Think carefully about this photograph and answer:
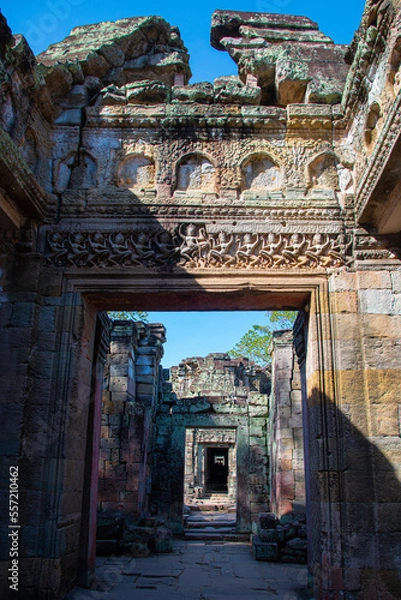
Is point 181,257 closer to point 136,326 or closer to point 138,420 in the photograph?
point 138,420

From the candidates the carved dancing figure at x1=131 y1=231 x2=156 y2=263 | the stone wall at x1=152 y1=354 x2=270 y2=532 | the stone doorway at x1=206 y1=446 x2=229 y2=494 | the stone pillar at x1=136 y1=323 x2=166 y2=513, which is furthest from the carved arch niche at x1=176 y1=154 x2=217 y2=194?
the stone doorway at x1=206 y1=446 x2=229 y2=494

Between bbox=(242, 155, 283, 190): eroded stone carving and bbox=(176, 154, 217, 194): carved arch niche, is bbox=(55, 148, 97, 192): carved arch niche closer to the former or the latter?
bbox=(176, 154, 217, 194): carved arch niche

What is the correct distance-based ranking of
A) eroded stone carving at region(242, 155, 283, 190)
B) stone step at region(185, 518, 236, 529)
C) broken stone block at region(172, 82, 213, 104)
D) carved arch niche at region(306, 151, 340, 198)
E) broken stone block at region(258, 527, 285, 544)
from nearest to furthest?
1. carved arch niche at region(306, 151, 340, 198)
2. eroded stone carving at region(242, 155, 283, 190)
3. broken stone block at region(172, 82, 213, 104)
4. broken stone block at region(258, 527, 285, 544)
5. stone step at region(185, 518, 236, 529)

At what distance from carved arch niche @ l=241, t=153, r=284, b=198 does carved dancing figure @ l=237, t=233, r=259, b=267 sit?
65cm

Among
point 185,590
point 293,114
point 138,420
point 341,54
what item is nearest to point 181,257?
point 293,114

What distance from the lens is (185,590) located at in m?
6.01

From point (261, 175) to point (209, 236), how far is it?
1025 mm

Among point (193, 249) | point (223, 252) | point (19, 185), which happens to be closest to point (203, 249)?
point (193, 249)

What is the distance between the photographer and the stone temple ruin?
4.50m

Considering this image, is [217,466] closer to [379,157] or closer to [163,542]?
[163,542]

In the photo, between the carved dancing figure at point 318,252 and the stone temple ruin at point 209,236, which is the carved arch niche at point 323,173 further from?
the carved dancing figure at point 318,252

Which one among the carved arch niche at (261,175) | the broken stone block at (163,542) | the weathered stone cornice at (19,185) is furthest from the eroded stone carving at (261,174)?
the broken stone block at (163,542)

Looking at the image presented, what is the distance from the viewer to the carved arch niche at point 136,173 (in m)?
5.70

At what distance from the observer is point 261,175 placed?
5727 millimetres
